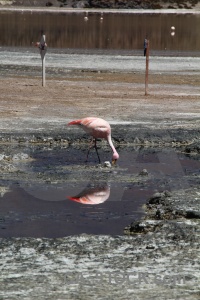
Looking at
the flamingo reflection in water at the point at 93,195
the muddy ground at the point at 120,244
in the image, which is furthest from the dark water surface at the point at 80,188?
the muddy ground at the point at 120,244

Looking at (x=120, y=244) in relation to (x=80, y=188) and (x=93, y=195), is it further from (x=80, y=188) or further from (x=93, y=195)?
(x=80, y=188)

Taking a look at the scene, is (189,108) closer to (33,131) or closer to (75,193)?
(33,131)

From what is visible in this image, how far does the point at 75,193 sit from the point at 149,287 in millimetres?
4810

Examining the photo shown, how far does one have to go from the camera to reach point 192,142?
18172 millimetres

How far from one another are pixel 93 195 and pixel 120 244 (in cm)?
312

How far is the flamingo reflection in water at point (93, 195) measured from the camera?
508 inches

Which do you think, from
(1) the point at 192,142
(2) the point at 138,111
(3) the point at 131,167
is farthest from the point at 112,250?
(2) the point at 138,111

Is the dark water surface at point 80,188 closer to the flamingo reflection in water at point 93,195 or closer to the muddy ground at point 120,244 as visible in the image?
the flamingo reflection in water at point 93,195

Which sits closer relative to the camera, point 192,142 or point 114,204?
point 114,204

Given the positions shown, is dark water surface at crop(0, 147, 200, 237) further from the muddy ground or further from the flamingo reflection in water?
the muddy ground

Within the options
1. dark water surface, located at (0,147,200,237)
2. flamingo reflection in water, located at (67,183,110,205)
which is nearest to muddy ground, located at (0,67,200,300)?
dark water surface, located at (0,147,200,237)

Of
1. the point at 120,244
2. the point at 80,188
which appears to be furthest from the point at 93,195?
the point at 120,244

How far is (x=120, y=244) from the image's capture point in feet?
33.4

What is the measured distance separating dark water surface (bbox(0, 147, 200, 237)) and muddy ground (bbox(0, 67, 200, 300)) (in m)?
0.30
